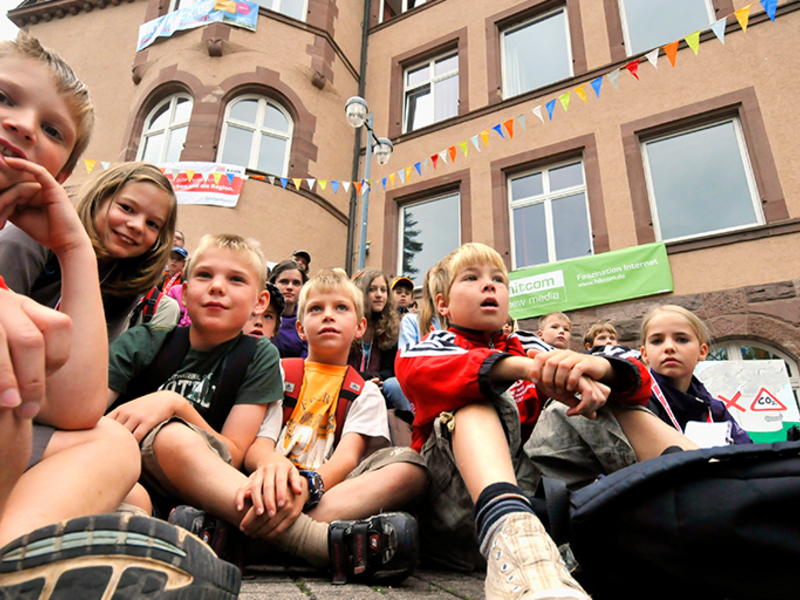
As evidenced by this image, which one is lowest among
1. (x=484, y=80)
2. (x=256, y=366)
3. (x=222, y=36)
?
(x=256, y=366)

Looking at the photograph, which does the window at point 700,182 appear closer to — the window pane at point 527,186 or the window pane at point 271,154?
the window pane at point 527,186

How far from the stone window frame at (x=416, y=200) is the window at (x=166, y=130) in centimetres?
404

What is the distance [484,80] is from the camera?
946 cm

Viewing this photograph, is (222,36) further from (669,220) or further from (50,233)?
(50,233)

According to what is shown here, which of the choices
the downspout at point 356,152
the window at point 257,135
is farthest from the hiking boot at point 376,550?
the window at point 257,135

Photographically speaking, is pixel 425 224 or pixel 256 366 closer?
pixel 256 366

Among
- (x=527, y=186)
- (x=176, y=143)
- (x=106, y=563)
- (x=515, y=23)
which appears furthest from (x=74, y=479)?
(x=515, y=23)

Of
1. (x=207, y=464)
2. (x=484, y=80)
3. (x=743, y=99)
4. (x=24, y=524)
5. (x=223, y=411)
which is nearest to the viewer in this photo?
(x=24, y=524)

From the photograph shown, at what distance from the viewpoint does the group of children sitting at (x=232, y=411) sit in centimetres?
68

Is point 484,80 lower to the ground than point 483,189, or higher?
higher

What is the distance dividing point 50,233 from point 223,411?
1144 mm

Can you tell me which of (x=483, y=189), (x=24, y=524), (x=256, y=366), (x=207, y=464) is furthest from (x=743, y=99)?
(x=24, y=524)

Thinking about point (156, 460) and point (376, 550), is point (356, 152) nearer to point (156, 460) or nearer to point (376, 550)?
point (156, 460)

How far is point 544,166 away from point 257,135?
5358 mm
